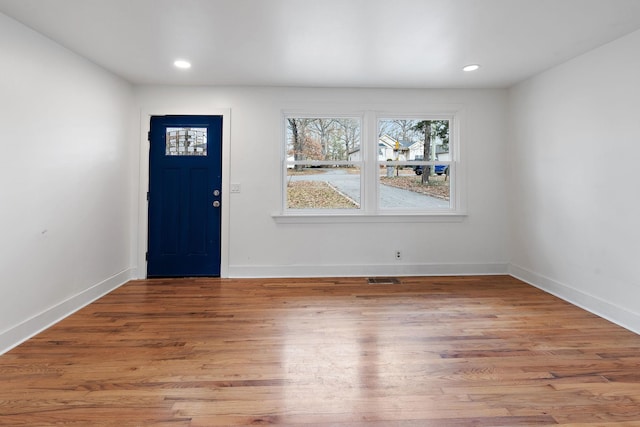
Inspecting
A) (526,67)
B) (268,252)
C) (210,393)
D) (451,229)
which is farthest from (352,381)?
(526,67)

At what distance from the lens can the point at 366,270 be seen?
3977 mm

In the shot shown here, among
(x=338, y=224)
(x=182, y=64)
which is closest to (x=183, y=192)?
(x=182, y=64)

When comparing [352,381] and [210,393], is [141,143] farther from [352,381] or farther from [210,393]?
[352,381]

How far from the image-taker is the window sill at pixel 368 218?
392 centimetres

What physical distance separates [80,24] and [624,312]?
4.93 meters

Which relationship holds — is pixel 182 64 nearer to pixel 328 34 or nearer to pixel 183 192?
pixel 183 192

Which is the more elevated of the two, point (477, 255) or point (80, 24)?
point (80, 24)

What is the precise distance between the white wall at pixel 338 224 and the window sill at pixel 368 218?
0.18 feet

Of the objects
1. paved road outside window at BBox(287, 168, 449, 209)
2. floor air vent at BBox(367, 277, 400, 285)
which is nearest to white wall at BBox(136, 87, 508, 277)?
floor air vent at BBox(367, 277, 400, 285)

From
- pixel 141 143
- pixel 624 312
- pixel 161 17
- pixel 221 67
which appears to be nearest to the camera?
pixel 161 17

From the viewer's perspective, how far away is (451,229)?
4.01m

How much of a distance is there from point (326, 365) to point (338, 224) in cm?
218

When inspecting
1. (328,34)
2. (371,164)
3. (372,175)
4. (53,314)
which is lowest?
(53,314)

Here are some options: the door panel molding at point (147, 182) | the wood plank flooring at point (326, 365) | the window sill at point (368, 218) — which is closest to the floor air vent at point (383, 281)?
the wood plank flooring at point (326, 365)
